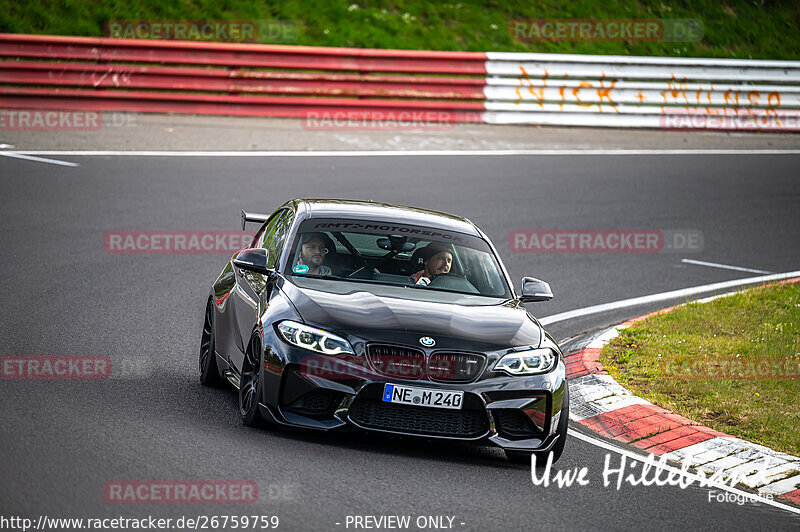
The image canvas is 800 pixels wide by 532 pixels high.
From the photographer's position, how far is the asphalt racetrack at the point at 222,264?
5.86 m

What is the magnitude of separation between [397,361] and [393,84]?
1423 centimetres

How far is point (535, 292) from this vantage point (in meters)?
7.66

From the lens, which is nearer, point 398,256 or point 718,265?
point 398,256

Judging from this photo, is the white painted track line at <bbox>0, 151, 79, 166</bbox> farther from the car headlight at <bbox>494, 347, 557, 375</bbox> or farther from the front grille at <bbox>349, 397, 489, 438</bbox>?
the car headlight at <bbox>494, 347, 557, 375</bbox>

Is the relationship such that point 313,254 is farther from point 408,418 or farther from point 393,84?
point 393,84

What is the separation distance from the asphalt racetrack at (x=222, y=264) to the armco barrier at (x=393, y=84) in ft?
6.62

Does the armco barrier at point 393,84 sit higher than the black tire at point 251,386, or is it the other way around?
the armco barrier at point 393,84

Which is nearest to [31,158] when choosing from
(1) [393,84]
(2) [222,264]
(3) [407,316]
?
(2) [222,264]

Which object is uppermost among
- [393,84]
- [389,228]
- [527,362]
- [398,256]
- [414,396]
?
[393,84]

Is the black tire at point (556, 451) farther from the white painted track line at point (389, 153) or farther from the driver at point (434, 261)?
the white painted track line at point (389, 153)

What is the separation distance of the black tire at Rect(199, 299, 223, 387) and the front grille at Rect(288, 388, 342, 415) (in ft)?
4.92

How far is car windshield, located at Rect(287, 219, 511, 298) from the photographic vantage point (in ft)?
25.3

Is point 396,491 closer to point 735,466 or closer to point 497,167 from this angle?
point 735,466

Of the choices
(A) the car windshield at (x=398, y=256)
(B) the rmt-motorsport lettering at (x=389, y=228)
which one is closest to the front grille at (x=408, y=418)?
(A) the car windshield at (x=398, y=256)
